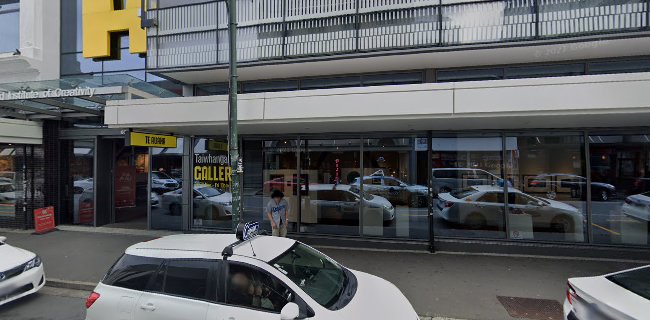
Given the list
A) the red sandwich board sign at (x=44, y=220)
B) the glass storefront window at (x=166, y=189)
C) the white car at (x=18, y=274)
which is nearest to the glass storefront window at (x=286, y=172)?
the glass storefront window at (x=166, y=189)

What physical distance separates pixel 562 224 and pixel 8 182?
1673 centimetres

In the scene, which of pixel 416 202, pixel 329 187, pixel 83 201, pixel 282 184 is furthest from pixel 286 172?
pixel 83 201

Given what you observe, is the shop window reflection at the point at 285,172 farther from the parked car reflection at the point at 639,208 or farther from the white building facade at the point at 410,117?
the parked car reflection at the point at 639,208

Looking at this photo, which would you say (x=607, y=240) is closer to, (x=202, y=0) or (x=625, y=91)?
(x=625, y=91)

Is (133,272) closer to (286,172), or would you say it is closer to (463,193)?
(286,172)

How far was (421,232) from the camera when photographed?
857cm

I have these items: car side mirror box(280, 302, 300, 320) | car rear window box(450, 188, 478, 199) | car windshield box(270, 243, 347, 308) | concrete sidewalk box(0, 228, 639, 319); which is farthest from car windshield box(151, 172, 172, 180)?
car side mirror box(280, 302, 300, 320)

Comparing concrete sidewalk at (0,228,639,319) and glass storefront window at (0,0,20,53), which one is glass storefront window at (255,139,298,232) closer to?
concrete sidewalk at (0,228,639,319)

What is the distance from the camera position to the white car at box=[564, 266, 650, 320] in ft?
9.85

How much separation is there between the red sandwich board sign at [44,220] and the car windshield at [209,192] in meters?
5.01

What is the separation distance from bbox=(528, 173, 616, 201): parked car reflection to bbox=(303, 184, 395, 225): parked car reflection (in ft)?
11.9

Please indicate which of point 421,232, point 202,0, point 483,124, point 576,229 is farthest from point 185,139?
point 576,229

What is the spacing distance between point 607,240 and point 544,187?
5.91 feet

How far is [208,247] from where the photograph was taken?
3.75 metres
